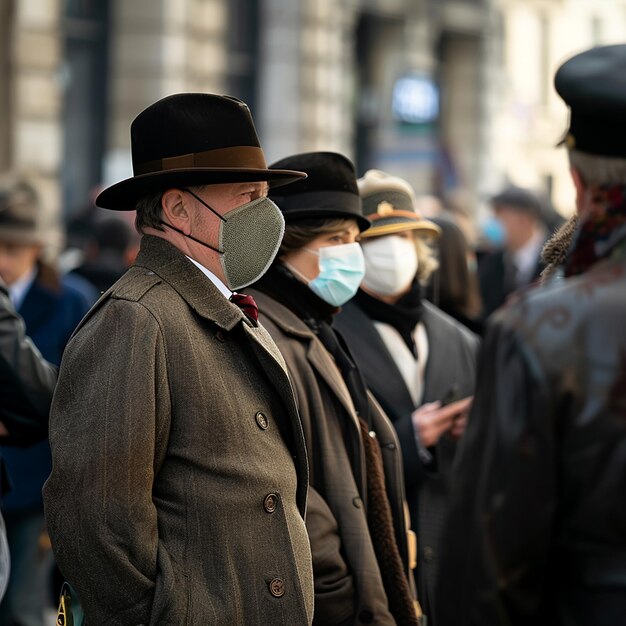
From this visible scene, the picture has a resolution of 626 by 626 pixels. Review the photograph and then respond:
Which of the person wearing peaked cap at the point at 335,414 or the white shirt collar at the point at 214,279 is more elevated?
the white shirt collar at the point at 214,279

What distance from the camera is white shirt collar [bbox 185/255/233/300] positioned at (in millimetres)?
3736

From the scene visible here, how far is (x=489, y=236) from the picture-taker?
49.6 ft

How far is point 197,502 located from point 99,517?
0.24 meters

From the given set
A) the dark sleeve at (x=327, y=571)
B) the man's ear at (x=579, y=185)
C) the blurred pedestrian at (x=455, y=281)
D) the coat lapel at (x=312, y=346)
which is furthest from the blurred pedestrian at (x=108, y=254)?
the man's ear at (x=579, y=185)

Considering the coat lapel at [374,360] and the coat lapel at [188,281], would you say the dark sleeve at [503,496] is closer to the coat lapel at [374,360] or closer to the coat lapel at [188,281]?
the coat lapel at [188,281]

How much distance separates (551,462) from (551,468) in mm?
10

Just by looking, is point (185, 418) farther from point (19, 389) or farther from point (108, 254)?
point (108, 254)

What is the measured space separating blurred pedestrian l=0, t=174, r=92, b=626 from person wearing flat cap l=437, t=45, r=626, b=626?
3.87 m

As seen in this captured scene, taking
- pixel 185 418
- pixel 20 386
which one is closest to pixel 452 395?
pixel 20 386

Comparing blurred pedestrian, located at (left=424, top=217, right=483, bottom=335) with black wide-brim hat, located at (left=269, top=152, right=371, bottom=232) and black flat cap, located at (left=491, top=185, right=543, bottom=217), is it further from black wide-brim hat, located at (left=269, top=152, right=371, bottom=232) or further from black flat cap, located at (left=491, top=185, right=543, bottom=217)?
black flat cap, located at (left=491, top=185, right=543, bottom=217)

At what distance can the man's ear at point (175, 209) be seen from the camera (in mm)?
3742

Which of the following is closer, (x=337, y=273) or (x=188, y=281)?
(x=188, y=281)

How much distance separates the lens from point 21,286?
23.2 feet

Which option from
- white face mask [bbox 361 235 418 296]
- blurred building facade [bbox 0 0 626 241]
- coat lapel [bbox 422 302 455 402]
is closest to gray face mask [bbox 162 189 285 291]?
white face mask [bbox 361 235 418 296]
